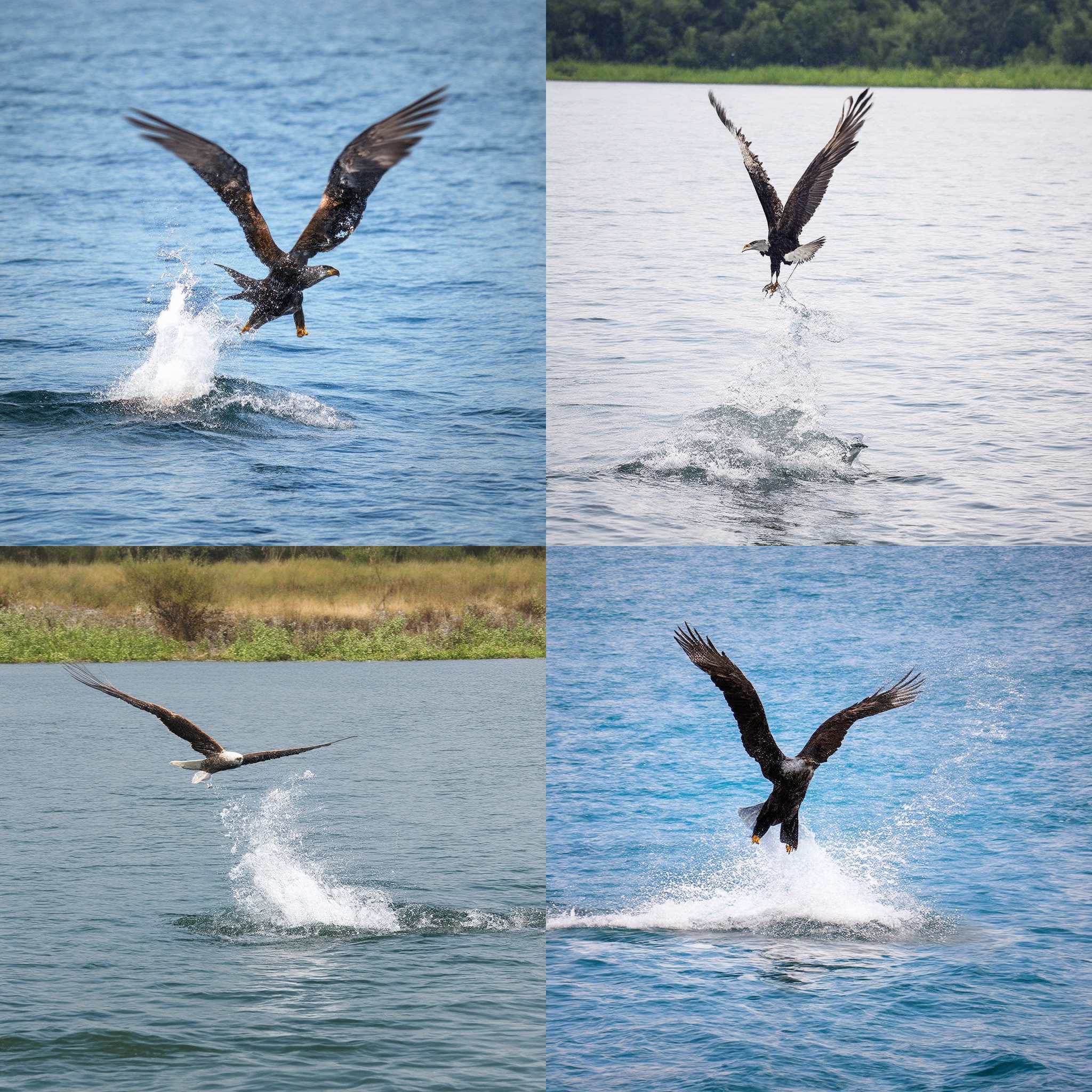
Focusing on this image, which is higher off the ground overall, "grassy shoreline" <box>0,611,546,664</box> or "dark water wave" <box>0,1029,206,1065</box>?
"dark water wave" <box>0,1029,206,1065</box>

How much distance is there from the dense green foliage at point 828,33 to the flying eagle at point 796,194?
44.0 feet

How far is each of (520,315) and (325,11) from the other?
79.6 feet

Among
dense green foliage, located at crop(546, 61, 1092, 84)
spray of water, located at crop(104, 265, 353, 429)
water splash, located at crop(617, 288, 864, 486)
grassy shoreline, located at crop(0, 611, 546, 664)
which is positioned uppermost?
dense green foliage, located at crop(546, 61, 1092, 84)

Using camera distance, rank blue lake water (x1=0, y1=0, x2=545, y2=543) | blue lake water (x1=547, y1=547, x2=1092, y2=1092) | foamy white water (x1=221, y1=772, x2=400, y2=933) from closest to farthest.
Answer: blue lake water (x1=547, y1=547, x2=1092, y2=1092)
foamy white water (x1=221, y1=772, x2=400, y2=933)
blue lake water (x1=0, y1=0, x2=545, y2=543)

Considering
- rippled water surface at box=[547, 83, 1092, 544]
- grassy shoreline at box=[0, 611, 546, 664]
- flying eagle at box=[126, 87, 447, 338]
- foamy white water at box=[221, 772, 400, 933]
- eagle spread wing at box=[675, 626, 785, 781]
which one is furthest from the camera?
grassy shoreline at box=[0, 611, 546, 664]

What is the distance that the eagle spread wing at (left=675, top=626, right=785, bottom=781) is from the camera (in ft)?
25.9

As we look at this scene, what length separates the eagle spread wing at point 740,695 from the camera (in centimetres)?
789

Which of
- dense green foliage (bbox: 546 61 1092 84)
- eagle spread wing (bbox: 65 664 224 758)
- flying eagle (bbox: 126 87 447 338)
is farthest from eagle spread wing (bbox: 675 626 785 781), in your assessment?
dense green foliage (bbox: 546 61 1092 84)

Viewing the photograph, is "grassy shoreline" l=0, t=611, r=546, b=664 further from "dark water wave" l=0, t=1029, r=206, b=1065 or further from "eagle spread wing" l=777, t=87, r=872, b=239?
"dark water wave" l=0, t=1029, r=206, b=1065

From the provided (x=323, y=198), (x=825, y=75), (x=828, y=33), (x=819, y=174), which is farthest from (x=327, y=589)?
(x=819, y=174)

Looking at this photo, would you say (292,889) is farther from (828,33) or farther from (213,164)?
(828,33)

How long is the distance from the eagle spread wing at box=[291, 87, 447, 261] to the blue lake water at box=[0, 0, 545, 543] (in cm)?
318

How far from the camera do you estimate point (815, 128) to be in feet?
78.8

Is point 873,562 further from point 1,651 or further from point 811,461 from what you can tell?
point 1,651
